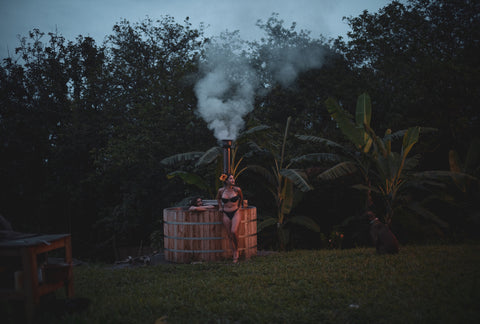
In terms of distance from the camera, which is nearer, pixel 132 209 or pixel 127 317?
pixel 127 317

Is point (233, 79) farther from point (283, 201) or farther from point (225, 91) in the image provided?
point (283, 201)

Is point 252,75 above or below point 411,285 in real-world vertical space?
above

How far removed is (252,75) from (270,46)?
2.06 m

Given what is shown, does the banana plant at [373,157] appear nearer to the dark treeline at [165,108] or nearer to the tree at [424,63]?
the dark treeline at [165,108]

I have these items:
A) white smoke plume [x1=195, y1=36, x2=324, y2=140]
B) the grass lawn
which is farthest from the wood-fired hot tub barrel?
white smoke plume [x1=195, y1=36, x2=324, y2=140]

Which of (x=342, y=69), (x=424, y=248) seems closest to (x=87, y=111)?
(x=342, y=69)

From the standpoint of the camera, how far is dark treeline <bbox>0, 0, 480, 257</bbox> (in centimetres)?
1231

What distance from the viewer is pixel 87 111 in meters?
17.5

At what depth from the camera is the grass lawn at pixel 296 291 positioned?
4375mm

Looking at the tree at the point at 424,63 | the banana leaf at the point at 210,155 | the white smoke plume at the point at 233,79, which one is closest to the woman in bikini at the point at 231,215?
the banana leaf at the point at 210,155

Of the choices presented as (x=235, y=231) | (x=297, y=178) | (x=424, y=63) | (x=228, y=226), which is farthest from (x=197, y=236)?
(x=424, y=63)

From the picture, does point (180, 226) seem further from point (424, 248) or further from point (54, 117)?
point (54, 117)

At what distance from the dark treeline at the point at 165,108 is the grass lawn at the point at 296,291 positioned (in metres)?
4.06

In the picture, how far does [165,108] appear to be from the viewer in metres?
14.3
